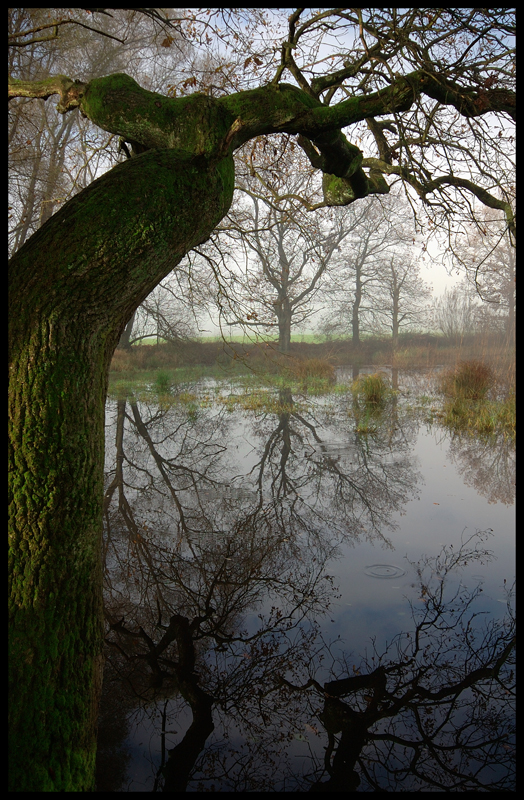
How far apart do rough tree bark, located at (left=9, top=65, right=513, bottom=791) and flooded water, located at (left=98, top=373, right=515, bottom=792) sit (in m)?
0.44

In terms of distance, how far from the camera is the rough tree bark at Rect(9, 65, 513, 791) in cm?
230

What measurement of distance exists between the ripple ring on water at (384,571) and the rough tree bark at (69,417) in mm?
2586

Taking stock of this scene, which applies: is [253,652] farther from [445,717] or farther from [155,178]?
[155,178]

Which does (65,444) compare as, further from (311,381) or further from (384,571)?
(311,381)

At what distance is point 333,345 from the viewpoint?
1059 inches

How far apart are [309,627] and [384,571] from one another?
1.18 meters

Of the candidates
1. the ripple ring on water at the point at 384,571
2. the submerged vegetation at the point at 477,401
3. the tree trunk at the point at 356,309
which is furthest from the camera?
the tree trunk at the point at 356,309

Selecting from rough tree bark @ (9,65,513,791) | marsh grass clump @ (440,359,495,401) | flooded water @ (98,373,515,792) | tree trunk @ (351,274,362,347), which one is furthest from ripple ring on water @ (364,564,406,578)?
tree trunk @ (351,274,362,347)

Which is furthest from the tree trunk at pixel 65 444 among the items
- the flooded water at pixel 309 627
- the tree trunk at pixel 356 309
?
the tree trunk at pixel 356 309

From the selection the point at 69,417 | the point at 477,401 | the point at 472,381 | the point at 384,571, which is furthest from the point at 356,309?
the point at 69,417

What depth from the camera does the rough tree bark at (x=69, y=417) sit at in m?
2.30

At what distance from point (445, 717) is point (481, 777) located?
16.0 inches

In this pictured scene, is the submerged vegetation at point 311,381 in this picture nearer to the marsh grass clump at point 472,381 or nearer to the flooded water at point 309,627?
the marsh grass clump at point 472,381

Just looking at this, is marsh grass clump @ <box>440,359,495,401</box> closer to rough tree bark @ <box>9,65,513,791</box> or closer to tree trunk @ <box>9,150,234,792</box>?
rough tree bark @ <box>9,65,513,791</box>
